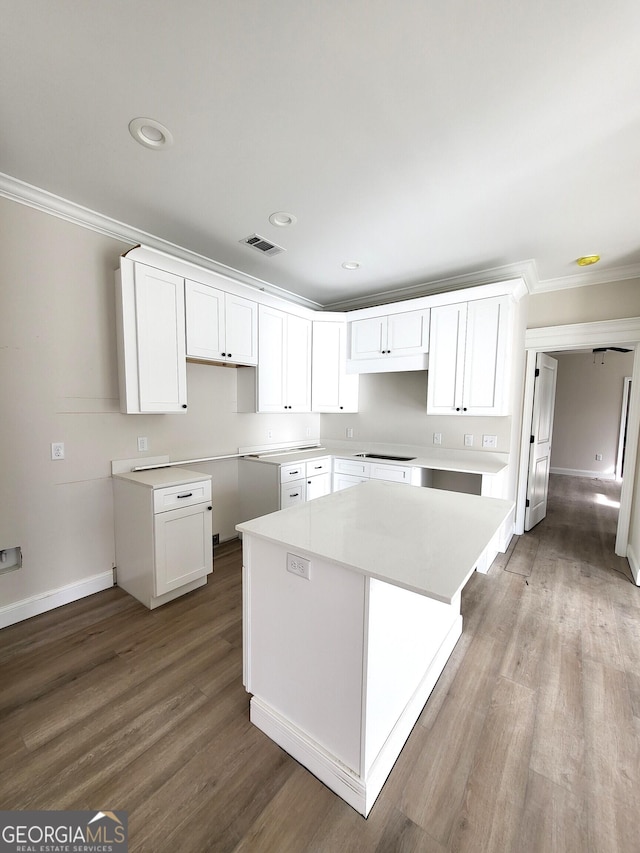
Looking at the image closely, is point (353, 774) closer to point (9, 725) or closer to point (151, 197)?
point (9, 725)

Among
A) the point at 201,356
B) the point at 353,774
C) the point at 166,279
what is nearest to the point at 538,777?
the point at 353,774

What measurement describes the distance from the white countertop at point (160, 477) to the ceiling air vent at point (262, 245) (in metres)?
1.86

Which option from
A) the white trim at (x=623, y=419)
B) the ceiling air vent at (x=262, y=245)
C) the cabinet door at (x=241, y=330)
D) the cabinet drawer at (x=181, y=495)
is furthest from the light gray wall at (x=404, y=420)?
the white trim at (x=623, y=419)

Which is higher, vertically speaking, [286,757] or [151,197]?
[151,197]

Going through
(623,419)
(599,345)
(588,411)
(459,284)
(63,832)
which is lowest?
(63,832)

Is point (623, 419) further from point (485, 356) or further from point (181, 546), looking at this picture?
point (181, 546)

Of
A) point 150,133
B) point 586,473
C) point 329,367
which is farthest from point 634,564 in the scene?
point 586,473

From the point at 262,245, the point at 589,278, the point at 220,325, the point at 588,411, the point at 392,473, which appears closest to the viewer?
the point at 262,245

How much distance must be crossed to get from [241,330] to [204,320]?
392 mm

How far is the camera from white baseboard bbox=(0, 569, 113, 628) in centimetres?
219

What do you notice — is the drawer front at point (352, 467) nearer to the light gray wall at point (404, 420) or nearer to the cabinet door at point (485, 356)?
the light gray wall at point (404, 420)

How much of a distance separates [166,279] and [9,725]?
2.65 m

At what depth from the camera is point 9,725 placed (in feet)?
5.01

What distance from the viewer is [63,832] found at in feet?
3.78
